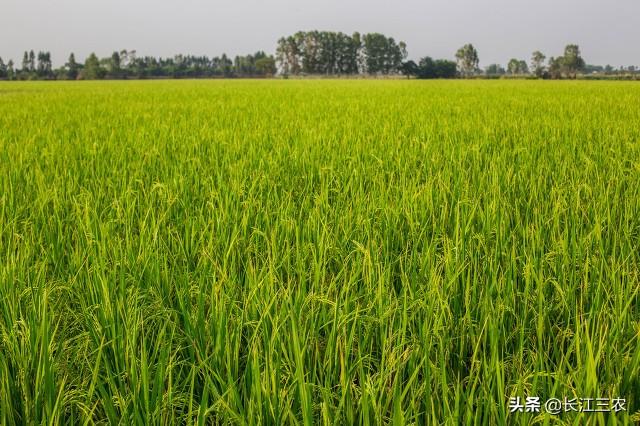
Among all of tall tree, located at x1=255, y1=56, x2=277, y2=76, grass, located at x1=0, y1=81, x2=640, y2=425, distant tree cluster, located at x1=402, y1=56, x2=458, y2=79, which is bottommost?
grass, located at x1=0, y1=81, x2=640, y2=425

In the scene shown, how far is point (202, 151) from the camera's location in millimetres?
4219

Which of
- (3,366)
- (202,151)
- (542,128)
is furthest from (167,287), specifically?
(542,128)

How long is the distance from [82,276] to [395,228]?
1187 mm

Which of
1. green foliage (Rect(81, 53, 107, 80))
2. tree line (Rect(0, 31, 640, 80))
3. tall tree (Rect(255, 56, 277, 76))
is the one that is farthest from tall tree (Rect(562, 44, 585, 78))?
green foliage (Rect(81, 53, 107, 80))

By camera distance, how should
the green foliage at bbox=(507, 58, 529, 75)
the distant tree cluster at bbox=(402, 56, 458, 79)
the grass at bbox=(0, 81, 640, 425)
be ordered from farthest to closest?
1. the green foliage at bbox=(507, 58, 529, 75)
2. the distant tree cluster at bbox=(402, 56, 458, 79)
3. the grass at bbox=(0, 81, 640, 425)

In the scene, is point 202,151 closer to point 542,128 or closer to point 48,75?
point 542,128

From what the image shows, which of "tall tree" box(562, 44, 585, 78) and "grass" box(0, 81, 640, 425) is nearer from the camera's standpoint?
"grass" box(0, 81, 640, 425)

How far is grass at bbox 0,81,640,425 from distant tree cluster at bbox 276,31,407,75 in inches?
4321

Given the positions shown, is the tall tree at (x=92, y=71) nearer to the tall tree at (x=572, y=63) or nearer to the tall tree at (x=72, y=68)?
the tall tree at (x=72, y=68)

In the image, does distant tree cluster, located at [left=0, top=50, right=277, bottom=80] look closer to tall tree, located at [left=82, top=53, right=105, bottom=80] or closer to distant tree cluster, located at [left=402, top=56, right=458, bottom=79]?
tall tree, located at [left=82, top=53, right=105, bottom=80]

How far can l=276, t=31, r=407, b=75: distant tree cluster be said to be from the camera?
11069 cm

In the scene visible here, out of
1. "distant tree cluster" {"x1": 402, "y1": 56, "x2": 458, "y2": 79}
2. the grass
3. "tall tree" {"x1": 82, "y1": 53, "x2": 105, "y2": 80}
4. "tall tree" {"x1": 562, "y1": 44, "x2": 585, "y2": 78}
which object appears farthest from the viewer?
"tall tree" {"x1": 562, "y1": 44, "x2": 585, "y2": 78}

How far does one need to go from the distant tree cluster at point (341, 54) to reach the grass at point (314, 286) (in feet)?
360

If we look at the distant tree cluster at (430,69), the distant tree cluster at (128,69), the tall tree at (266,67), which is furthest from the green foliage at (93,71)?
the distant tree cluster at (430,69)
